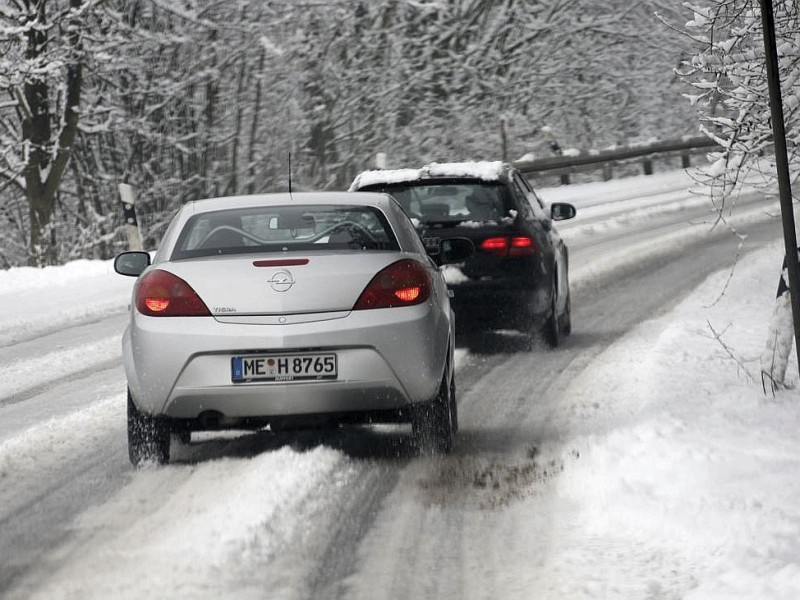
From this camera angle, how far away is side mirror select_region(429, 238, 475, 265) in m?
8.11

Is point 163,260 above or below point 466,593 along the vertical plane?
above

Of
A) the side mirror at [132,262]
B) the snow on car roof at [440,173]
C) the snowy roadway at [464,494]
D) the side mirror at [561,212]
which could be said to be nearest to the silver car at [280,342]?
the snowy roadway at [464,494]

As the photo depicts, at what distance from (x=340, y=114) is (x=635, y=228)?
880 centimetres

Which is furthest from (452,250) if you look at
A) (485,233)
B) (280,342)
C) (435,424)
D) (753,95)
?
(280,342)

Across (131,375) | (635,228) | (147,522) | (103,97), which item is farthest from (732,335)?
(103,97)

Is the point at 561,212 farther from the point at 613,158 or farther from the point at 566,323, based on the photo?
the point at 613,158

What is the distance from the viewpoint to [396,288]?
6316 millimetres

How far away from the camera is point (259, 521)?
5.04 metres

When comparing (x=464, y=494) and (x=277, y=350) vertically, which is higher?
(x=277, y=350)

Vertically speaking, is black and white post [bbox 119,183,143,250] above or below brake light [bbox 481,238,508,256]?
below

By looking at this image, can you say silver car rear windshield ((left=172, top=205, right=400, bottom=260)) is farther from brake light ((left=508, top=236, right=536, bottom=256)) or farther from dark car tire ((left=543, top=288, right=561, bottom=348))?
dark car tire ((left=543, top=288, right=561, bottom=348))

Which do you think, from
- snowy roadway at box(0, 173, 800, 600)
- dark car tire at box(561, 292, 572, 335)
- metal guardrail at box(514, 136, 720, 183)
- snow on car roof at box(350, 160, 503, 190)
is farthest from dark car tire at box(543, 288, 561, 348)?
metal guardrail at box(514, 136, 720, 183)

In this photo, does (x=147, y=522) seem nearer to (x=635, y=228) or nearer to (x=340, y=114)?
(x=635, y=228)

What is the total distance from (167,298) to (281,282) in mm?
564
